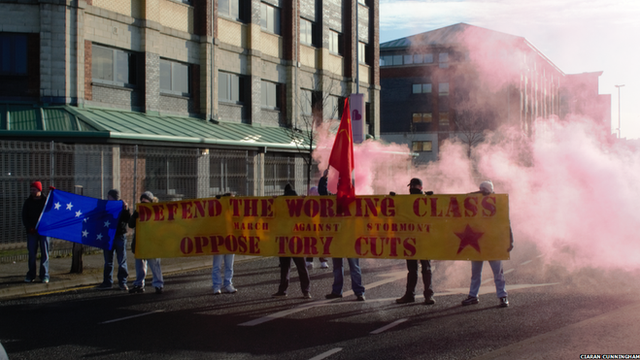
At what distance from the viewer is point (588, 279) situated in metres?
10.4

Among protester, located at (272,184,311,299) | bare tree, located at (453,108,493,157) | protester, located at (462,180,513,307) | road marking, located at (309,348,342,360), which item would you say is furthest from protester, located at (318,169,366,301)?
bare tree, located at (453,108,493,157)

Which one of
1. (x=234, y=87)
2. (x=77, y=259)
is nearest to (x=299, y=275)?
(x=77, y=259)

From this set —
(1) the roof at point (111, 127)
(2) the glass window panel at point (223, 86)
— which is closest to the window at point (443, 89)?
(2) the glass window panel at point (223, 86)

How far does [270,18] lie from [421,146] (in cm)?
3365

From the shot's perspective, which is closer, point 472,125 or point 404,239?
point 404,239

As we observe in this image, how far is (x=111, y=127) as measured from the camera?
17.4m

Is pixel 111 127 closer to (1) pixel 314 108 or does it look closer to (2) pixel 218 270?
(2) pixel 218 270

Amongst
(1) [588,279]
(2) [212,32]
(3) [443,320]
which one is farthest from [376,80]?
(3) [443,320]

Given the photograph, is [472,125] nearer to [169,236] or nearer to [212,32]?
[212,32]

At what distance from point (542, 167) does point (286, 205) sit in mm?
6580

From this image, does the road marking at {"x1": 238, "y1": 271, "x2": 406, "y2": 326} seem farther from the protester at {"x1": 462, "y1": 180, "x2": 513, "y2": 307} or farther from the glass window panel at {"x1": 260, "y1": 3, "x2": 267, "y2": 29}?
the glass window panel at {"x1": 260, "y1": 3, "x2": 267, "y2": 29}

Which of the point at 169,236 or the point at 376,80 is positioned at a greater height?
the point at 376,80

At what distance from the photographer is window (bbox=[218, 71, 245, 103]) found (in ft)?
80.1

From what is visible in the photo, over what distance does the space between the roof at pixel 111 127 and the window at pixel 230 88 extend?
6.16 feet
